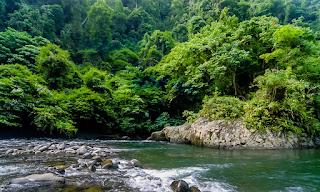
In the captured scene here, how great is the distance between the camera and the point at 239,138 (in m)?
9.07

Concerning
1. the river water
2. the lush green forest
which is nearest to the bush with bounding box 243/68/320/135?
the lush green forest

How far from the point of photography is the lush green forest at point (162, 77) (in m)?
9.96

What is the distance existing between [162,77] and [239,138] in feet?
40.1

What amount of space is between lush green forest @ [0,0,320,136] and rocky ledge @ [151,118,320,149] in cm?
40

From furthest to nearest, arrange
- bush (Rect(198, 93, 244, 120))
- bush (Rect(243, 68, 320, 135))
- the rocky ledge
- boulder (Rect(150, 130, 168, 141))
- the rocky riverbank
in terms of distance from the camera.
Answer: boulder (Rect(150, 130, 168, 141)), bush (Rect(198, 93, 244, 120)), bush (Rect(243, 68, 320, 135)), the rocky ledge, the rocky riverbank

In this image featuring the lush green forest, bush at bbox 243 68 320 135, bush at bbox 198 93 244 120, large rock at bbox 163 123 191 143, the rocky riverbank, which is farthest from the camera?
large rock at bbox 163 123 191 143

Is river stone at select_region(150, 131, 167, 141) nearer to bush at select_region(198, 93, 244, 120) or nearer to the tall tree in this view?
bush at select_region(198, 93, 244, 120)

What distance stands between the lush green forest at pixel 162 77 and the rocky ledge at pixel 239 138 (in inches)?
15.8

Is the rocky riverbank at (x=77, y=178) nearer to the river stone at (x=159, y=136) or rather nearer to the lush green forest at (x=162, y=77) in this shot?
the lush green forest at (x=162, y=77)

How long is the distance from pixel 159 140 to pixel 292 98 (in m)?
9.49

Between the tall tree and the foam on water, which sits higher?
the tall tree

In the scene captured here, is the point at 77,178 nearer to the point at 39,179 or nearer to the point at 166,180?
the point at 39,179

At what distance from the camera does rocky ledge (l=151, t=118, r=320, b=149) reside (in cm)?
866

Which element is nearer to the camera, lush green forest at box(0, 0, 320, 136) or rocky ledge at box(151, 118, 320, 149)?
rocky ledge at box(151, 118, 320, 149)
